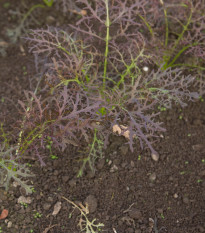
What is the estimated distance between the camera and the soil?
177cm

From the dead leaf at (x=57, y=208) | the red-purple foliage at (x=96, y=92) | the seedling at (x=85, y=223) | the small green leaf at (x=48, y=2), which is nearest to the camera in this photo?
the red-purple foliage at (x=96, y=92)

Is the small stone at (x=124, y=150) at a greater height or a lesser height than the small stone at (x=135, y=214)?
greater

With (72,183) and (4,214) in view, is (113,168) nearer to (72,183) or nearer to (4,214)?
(72,183)

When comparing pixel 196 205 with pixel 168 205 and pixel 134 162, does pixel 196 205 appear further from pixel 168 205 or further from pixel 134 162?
pixel 134 162

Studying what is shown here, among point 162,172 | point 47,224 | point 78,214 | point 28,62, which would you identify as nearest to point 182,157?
point 162,172

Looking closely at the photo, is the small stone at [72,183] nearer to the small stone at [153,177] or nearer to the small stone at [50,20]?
the small stone at [153,177]

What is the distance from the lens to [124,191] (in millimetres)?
1886

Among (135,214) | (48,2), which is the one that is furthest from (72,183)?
(48,2)

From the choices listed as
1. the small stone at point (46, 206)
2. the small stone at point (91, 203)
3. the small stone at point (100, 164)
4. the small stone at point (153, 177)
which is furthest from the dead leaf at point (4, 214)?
the small stone at point (153, 177)

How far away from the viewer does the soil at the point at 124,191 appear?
1768mm

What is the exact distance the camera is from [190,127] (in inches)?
85.7

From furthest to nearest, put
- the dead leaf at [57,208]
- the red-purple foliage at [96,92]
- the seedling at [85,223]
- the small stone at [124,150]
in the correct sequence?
the small stone at [124,150] < the dead leaf at [57,208] < the seedling at [85,223] < the red-purple foliage at [96,92]

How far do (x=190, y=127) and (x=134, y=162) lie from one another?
1.56ft

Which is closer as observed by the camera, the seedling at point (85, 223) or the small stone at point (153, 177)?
the seedling at point (85, 223)
